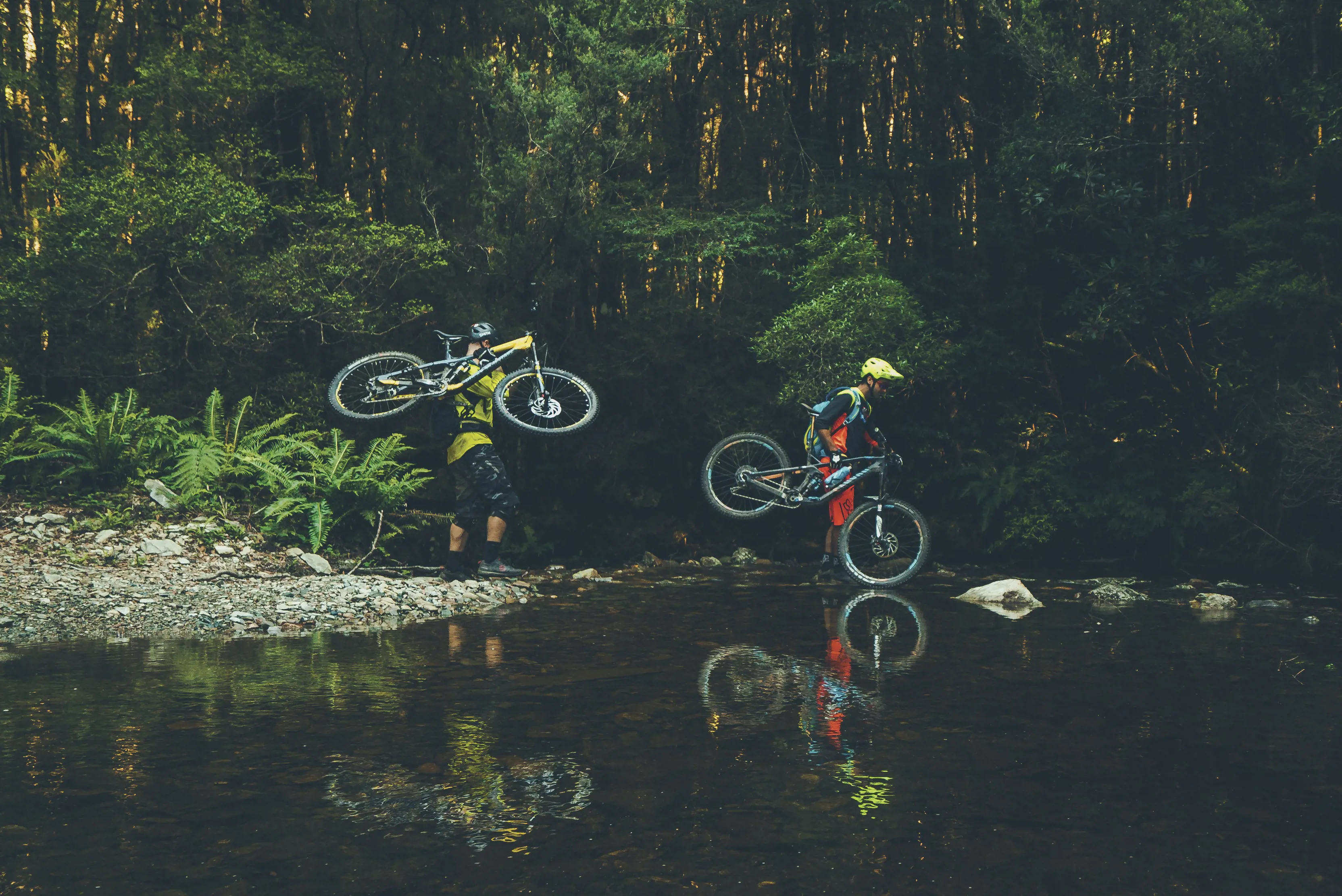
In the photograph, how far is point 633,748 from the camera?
532 cm

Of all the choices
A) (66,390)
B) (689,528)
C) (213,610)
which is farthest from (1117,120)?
(66,390)

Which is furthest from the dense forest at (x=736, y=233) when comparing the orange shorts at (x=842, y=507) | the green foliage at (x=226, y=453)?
the orange shorts at (x=842, y=507)

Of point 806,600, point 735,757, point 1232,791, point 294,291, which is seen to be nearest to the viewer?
point 1232,791

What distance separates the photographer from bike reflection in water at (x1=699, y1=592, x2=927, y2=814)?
5.18 m

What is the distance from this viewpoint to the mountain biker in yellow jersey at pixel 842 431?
11.9 meters

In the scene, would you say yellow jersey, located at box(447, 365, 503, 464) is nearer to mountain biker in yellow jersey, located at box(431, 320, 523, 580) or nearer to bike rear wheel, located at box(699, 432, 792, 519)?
mountain biker in yellow jersey, located at box(431, 320, 523, 580)

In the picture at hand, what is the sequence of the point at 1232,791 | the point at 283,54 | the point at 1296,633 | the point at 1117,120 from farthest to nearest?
the point at 283,54
the point at 1117,120
the point at 1296,633
the point at 1232,791

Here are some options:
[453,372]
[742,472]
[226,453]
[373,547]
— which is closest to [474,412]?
[453,372]

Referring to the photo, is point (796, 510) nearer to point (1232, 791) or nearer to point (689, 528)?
point (689, 528)

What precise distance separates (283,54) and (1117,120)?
426 inches

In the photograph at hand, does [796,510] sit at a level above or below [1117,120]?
below

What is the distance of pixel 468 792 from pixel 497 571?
713cm

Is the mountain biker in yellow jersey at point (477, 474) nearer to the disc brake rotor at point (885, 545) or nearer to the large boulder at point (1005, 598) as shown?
the disc brake rotor at point (885, 545)

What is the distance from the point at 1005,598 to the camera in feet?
33.7
